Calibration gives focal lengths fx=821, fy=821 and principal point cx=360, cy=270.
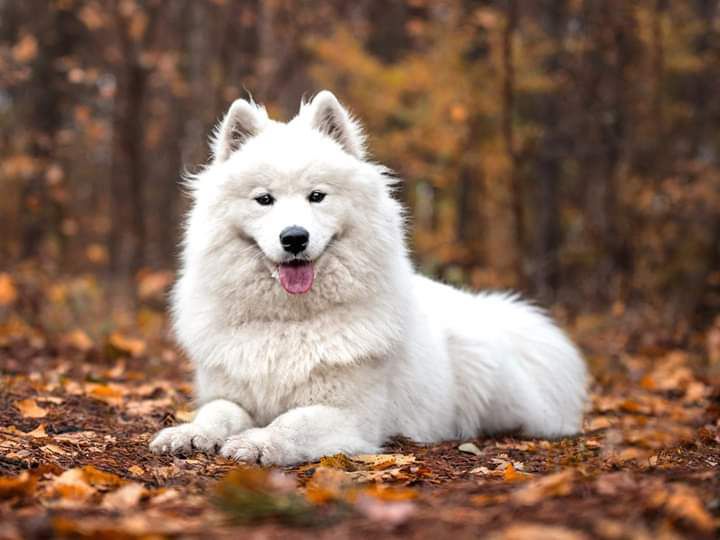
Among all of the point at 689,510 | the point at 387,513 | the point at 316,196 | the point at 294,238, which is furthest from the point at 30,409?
the point at 689,510

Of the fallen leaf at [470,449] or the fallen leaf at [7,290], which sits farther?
the fallen leaf at [7,290]

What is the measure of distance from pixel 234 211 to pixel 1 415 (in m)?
1.78

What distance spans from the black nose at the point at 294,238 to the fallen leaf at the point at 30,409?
186cm

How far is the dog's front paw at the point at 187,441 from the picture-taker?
12.5ft

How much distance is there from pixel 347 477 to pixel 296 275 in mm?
1176

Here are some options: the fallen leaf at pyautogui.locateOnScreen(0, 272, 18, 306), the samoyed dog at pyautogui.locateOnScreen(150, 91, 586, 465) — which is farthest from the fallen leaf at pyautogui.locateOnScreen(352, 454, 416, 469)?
the fallen leaf at pyautogui.locateOnScreen(0, 272, 18, 306)

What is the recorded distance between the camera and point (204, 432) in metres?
3.89

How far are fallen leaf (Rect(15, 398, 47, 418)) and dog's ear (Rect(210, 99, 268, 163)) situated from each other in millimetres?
Result: 1765

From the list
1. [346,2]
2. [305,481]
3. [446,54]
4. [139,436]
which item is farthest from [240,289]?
[346,2]

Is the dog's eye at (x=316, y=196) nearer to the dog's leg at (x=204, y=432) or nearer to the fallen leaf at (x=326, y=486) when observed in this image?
the dog's leg at (x=204, y=432)

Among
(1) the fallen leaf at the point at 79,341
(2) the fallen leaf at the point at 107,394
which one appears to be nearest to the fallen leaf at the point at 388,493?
(2) the fallen leaf at the point at 107,394

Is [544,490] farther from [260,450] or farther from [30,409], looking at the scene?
[30,409]

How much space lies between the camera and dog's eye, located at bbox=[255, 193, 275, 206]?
13.8 feet

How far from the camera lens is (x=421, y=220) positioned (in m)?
21.5
